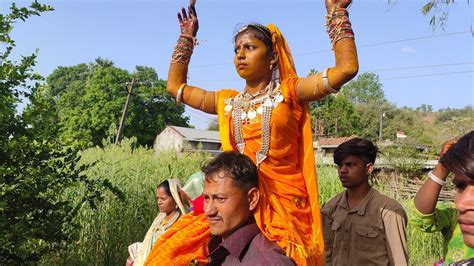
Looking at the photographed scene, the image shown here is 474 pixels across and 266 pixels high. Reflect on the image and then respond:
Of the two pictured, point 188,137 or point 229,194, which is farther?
point 188,137

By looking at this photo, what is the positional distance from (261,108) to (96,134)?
33.8m

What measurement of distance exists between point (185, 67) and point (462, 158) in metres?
1.63

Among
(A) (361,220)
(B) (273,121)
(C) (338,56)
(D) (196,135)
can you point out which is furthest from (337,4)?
(D) (196,135)

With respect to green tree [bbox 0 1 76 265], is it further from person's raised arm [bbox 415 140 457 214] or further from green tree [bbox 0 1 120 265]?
person's raised arm [bbox 415 140 457 214]

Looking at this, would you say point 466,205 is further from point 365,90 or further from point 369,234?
point 365,90

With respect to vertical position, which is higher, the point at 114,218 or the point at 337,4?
the point at 337,4

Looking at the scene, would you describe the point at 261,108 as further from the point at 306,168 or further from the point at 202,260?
the point at 202,260

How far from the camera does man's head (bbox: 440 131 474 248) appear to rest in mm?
1146

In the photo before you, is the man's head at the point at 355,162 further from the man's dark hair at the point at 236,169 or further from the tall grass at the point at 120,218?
the tall grass at the point at 120,218

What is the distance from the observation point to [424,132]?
4831cm

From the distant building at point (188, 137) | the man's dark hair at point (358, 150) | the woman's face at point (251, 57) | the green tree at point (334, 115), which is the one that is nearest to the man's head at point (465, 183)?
the woman's face at point (251, 57)

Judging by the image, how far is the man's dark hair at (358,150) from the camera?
9.41 ft

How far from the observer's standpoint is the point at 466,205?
3.79 feet

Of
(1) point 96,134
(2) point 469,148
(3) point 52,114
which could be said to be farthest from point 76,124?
(2) point 469,148
